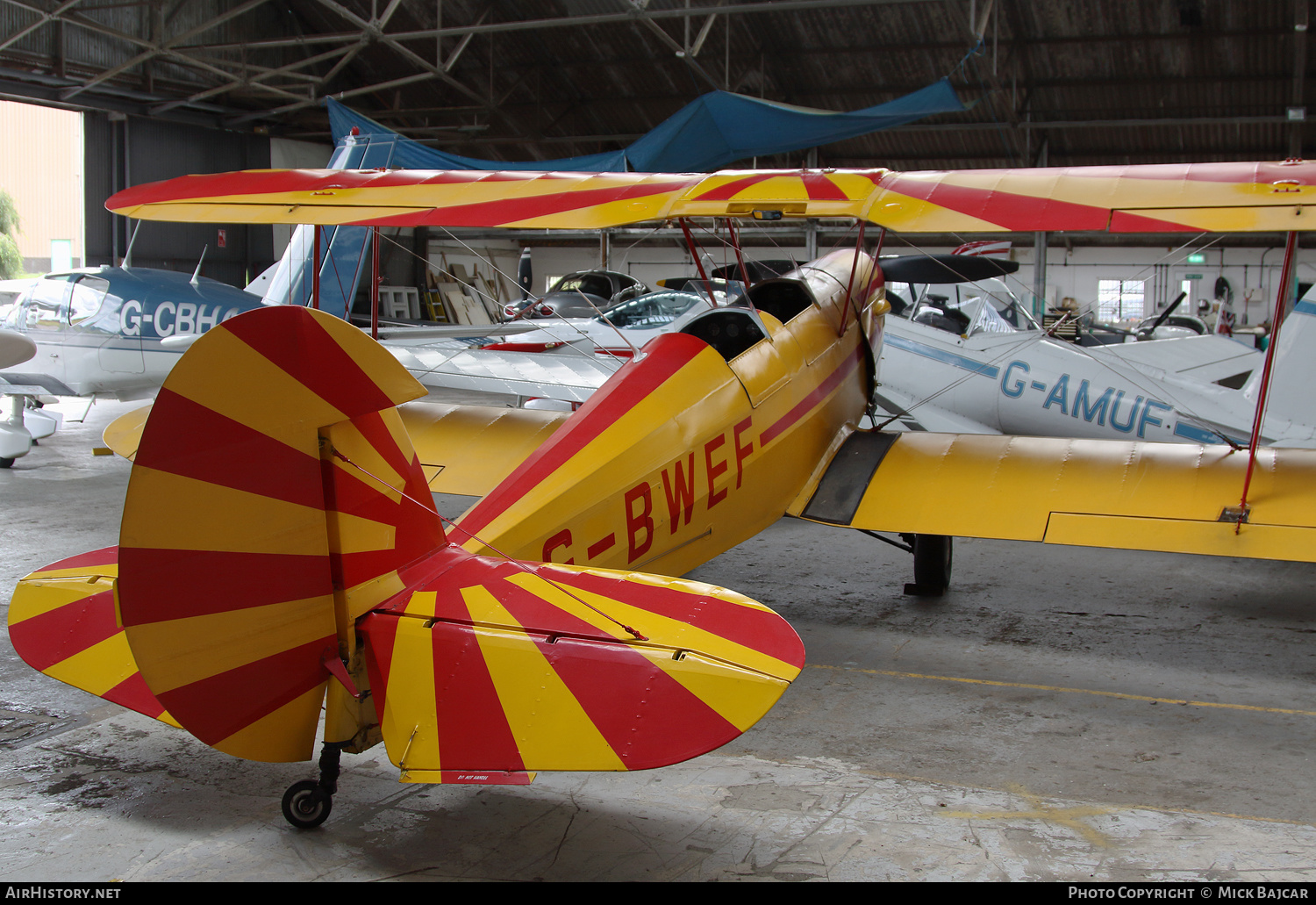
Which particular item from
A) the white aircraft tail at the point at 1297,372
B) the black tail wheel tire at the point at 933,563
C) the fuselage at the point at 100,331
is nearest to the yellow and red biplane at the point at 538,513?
the black tail wheel tire at the point at 933,563

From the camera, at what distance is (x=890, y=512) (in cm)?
540

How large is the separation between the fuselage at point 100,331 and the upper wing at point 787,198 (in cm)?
522

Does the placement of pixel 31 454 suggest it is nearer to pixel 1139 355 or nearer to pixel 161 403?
pixel 161 403

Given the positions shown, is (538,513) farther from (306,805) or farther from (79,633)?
(79,633)

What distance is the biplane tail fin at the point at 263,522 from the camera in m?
2.29

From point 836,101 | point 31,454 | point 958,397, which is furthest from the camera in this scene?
point 836,101

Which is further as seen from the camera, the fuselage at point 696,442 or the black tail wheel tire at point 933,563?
the black tail wheel tire at point 933,563

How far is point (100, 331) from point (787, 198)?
853 cm

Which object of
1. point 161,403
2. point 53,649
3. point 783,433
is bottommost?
point 53,649

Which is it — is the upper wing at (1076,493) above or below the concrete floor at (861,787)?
above

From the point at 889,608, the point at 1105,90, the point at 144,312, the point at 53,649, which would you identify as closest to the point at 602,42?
the point at 1105,90

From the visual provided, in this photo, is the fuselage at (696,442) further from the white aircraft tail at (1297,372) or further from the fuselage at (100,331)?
the fuselage at (100,331)

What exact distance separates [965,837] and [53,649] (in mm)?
2855

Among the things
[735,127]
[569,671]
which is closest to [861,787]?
[569,671]
